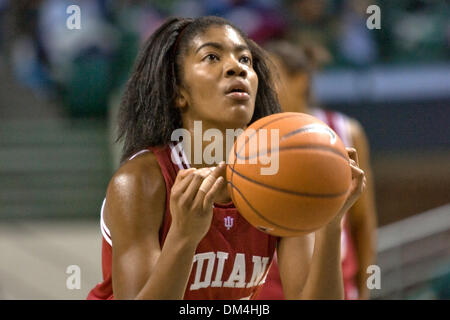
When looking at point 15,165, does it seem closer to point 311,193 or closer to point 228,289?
point 228,289

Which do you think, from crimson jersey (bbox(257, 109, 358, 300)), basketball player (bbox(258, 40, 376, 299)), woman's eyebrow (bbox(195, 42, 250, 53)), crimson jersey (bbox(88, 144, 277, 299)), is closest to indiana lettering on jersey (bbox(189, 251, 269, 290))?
crimson jersey (bbox(88, 144, 277, 299))

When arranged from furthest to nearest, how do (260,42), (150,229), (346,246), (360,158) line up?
1. (260,42)
2. (346,246)
3. (360,158)
4. (150,229)

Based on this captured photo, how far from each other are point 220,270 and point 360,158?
1758 mm

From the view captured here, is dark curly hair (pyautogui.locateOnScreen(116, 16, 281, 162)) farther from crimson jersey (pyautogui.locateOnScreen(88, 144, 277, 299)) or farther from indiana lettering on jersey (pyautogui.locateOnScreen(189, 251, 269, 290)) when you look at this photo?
indiana lettering on jersey (pyautogui.locateOnScreen(189, 251, 269, 290))

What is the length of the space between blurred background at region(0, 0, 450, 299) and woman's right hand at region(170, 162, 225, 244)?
504cm

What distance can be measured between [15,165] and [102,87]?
4.30ft

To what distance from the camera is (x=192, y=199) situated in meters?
2.18

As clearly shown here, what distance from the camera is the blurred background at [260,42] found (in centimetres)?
752

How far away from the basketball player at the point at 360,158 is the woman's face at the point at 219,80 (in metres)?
1.33

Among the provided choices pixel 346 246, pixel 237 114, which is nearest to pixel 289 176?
pixel 237 114

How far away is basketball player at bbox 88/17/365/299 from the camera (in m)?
2.25

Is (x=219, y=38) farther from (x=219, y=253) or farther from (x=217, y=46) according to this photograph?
(x=219, y=253)
